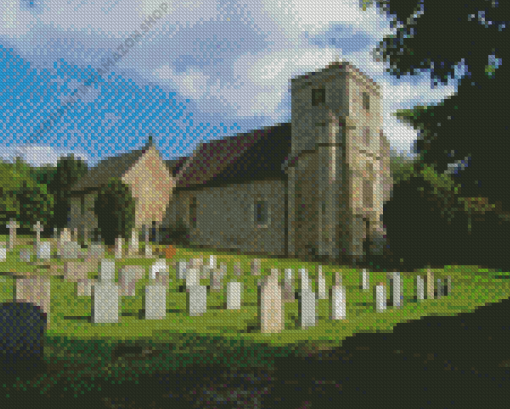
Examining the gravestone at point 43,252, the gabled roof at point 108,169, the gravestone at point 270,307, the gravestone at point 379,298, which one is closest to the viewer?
the gravestone at point 270,307

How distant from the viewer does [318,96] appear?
26438mm

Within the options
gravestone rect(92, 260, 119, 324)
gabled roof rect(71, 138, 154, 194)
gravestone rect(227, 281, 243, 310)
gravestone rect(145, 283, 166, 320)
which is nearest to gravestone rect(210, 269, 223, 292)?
gravestone rect(227, 281, 243, 310)

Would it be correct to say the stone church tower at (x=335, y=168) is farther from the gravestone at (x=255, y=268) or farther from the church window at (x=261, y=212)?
the gravestone at (x=255, y=268)

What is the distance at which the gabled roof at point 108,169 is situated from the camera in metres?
36.2

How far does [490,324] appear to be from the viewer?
27.2ft

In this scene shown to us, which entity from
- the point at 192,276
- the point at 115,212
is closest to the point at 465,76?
the point at 192,276

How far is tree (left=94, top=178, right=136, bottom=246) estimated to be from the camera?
24578mm

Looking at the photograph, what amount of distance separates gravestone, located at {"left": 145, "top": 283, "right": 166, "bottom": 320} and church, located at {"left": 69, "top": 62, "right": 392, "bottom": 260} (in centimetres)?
1688

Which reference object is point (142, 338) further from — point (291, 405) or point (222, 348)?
point (291, 405)

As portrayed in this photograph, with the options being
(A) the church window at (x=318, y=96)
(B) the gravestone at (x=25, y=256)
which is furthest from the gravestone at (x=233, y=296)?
(A) the church window at (x=318, y=96)

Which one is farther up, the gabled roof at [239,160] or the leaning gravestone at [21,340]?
the gabled roof at [239,160]

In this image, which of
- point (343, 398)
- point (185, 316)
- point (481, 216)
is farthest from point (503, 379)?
point (481, 216)

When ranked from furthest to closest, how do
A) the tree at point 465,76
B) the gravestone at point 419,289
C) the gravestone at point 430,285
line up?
the gravestone at point 430,285
the gravestone at point 419,289
the tree at point 465,76

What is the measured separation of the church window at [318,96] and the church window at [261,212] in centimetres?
803
